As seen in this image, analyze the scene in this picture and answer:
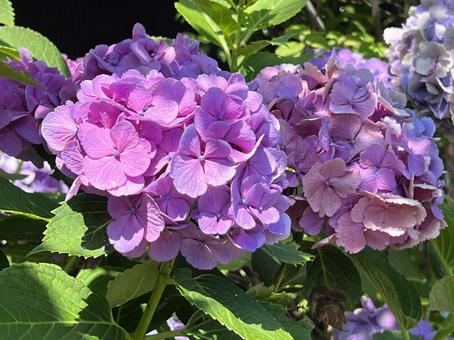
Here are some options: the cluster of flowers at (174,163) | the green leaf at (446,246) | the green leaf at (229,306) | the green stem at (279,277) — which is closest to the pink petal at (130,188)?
the cluster of flowers at (174,163)

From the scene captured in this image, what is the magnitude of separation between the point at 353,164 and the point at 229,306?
12.7 inches

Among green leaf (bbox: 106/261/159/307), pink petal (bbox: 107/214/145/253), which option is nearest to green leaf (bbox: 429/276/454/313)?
green leaf (bbox: 106/261/159/307)

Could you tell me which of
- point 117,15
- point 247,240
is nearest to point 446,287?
point 247,240

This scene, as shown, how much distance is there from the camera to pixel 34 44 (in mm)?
1353

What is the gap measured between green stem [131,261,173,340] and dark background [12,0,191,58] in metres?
4.31

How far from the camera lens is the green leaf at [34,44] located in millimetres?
1320

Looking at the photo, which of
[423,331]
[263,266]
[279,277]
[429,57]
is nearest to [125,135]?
[279,277]

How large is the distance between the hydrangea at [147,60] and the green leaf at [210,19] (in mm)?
213

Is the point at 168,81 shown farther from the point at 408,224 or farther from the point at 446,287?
the point at 446,287

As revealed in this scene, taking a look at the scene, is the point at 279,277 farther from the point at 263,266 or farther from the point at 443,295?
the point at 443,295

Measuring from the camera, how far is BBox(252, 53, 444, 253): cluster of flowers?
1.13 metres

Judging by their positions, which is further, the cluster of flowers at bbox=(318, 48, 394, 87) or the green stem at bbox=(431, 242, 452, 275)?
the cluster of flowers at bbox=(318, 48, 394, 87)

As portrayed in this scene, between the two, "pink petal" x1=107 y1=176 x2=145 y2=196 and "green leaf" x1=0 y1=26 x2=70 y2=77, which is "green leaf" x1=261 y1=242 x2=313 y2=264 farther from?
A: "green leaf" x1=0 y1=26 x2=70 y2=77

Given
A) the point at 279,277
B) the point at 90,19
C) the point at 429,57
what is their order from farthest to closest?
the point at 90,19 → the point at 429,57 → the point at 279,277
